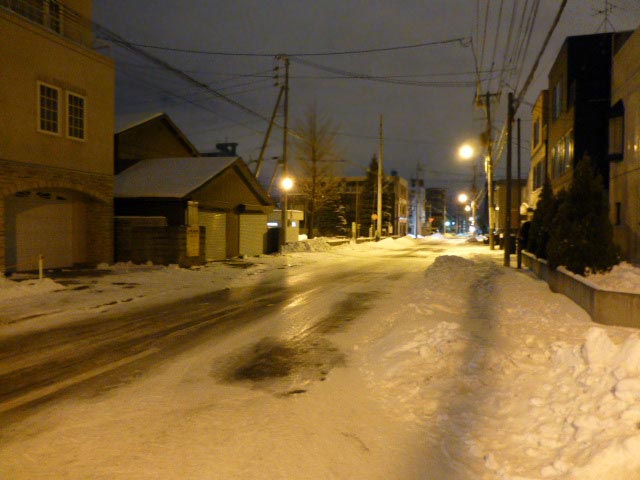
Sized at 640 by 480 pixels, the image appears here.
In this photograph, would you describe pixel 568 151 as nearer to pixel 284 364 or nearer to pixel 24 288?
pixel 284 364

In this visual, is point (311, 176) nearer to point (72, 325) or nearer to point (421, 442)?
point (72, 325)

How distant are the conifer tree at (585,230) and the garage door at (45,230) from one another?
1604 centimetres

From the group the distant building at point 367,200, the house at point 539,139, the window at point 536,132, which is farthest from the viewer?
the distant building at point 367,200

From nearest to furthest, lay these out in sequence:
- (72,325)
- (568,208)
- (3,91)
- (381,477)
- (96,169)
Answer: (381,477) < (72,325) < (568,208) < (3,91) < (96,169)

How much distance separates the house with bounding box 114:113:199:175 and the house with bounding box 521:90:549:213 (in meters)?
21.4

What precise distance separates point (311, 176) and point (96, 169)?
25997mm

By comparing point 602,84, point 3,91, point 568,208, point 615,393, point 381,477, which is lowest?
point 381,477

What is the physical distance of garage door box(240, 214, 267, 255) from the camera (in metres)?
28.1

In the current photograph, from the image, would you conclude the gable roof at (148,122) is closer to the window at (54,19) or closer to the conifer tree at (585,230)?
the window at (54,19)

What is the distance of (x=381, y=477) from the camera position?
163 inches

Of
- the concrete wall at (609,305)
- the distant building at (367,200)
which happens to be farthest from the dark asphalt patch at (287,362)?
the distant building at (367,200)

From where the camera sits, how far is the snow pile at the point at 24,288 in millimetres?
12647

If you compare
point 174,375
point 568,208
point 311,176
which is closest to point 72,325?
point 174,375

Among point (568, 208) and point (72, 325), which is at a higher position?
point (568, 208)
